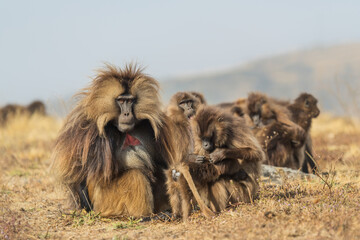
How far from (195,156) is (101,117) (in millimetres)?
1169

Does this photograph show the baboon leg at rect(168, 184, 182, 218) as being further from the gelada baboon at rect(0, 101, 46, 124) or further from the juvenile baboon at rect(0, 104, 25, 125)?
the juvenile baboon at rect(0, 104, 25, 125)

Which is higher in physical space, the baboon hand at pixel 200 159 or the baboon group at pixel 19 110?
the baboon group at pixel 19 110

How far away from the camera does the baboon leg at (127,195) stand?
5867 mm

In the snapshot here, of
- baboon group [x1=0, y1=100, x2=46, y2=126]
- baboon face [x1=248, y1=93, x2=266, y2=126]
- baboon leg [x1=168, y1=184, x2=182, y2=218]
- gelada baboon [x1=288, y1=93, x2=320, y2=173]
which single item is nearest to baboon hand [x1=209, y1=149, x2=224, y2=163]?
baboon leg [x1=168, y1=184, x2=182, y2=218]

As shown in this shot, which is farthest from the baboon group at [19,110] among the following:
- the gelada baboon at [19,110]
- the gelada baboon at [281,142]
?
the gelada baboon at [281,142]

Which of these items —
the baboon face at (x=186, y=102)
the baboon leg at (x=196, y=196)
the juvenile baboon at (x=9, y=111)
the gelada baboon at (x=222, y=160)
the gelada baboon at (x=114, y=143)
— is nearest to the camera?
the baboon leg at (x=196, y=196)

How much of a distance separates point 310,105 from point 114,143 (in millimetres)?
5723

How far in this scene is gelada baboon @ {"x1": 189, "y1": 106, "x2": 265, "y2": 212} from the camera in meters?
5.77

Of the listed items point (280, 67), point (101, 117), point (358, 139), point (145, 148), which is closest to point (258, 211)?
point (145, 148)

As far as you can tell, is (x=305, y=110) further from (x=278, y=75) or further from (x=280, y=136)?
(x=278, y=75)

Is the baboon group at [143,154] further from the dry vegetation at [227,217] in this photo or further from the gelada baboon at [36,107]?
the gelada baboon at [36,107]

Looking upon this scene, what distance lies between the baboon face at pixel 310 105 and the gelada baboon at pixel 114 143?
16.9 feet

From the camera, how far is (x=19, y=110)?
19156 mm

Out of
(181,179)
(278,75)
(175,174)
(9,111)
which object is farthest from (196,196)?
(278,75)
